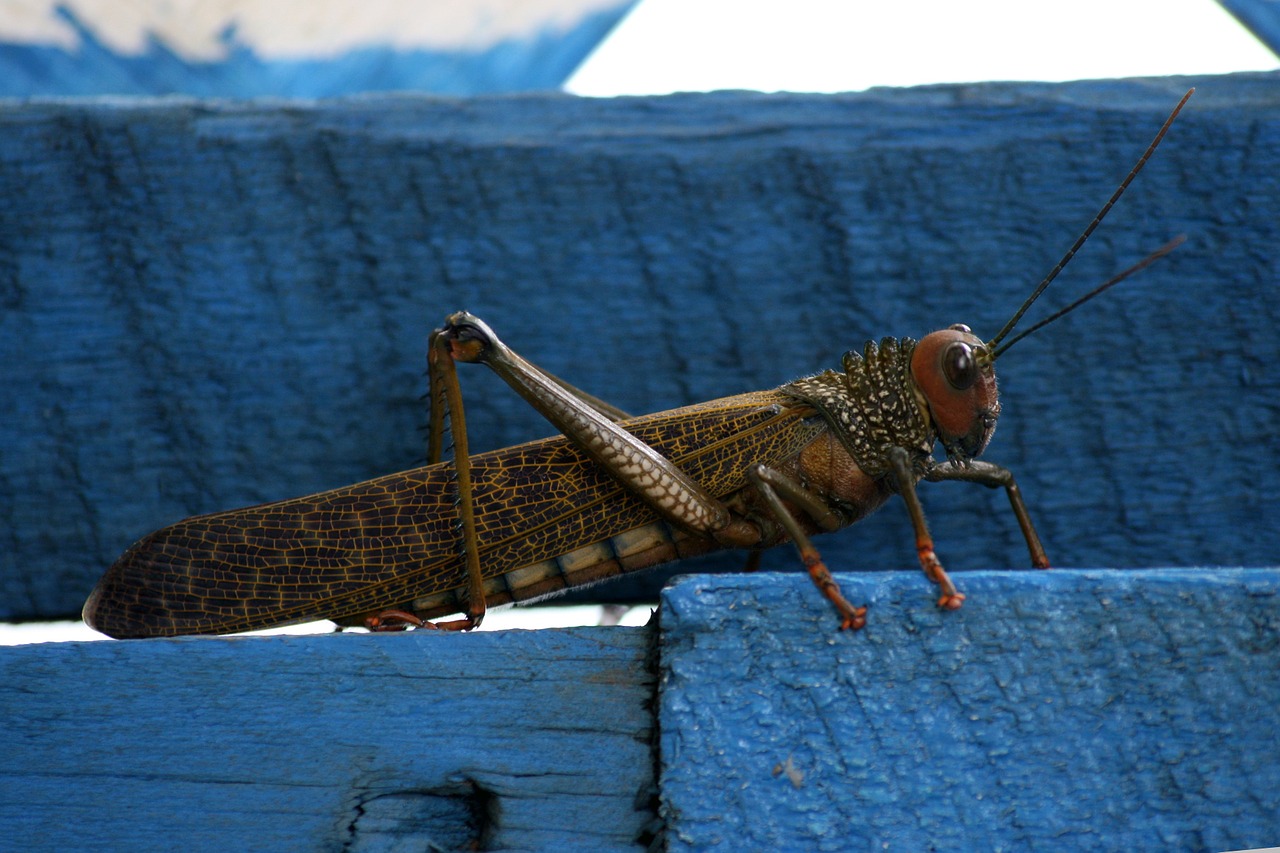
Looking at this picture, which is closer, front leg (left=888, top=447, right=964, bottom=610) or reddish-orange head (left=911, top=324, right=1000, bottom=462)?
front leg (left=888, top=447, right=964, bottom=610)

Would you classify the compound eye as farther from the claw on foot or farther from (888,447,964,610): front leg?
the claw on foot

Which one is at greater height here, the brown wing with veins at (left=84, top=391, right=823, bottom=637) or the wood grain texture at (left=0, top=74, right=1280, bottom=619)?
the wood grain texture at (left=0, top=74, right=1280, bottom=619)

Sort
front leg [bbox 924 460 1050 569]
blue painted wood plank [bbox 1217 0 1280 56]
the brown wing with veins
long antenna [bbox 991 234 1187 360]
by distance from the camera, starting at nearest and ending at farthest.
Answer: long antenna [bbox 991 234 1187 360] < the brown wing with veins < front leg [bbox 924 460 1050 569] < blue painted wood plank [bbox 1217 0 1280 56]

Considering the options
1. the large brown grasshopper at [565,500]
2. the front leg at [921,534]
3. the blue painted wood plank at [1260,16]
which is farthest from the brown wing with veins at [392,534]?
the blue painted wood plank at [1260,16]

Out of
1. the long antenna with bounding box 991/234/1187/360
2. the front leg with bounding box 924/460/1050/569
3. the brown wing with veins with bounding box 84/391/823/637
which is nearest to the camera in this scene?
the long antenna with bounding box 991/234/1187/360

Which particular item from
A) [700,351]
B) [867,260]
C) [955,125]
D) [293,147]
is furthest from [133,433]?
[955,125]

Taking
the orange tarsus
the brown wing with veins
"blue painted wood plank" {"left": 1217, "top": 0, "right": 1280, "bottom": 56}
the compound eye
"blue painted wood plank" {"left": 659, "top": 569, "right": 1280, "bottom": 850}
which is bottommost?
"blue painted wood plank" {"left": 659, "top": 569, "right": 1280, "bottom": 850}

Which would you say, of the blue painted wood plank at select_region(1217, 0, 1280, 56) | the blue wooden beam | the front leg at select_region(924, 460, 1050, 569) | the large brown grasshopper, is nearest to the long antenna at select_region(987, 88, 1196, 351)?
the large brown grasshopper

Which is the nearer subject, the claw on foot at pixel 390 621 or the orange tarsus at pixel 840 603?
the orange tarsus at pixel 840 603

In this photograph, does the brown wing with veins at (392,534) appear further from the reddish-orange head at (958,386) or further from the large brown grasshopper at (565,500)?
the reddish-orange head at (958,386)
